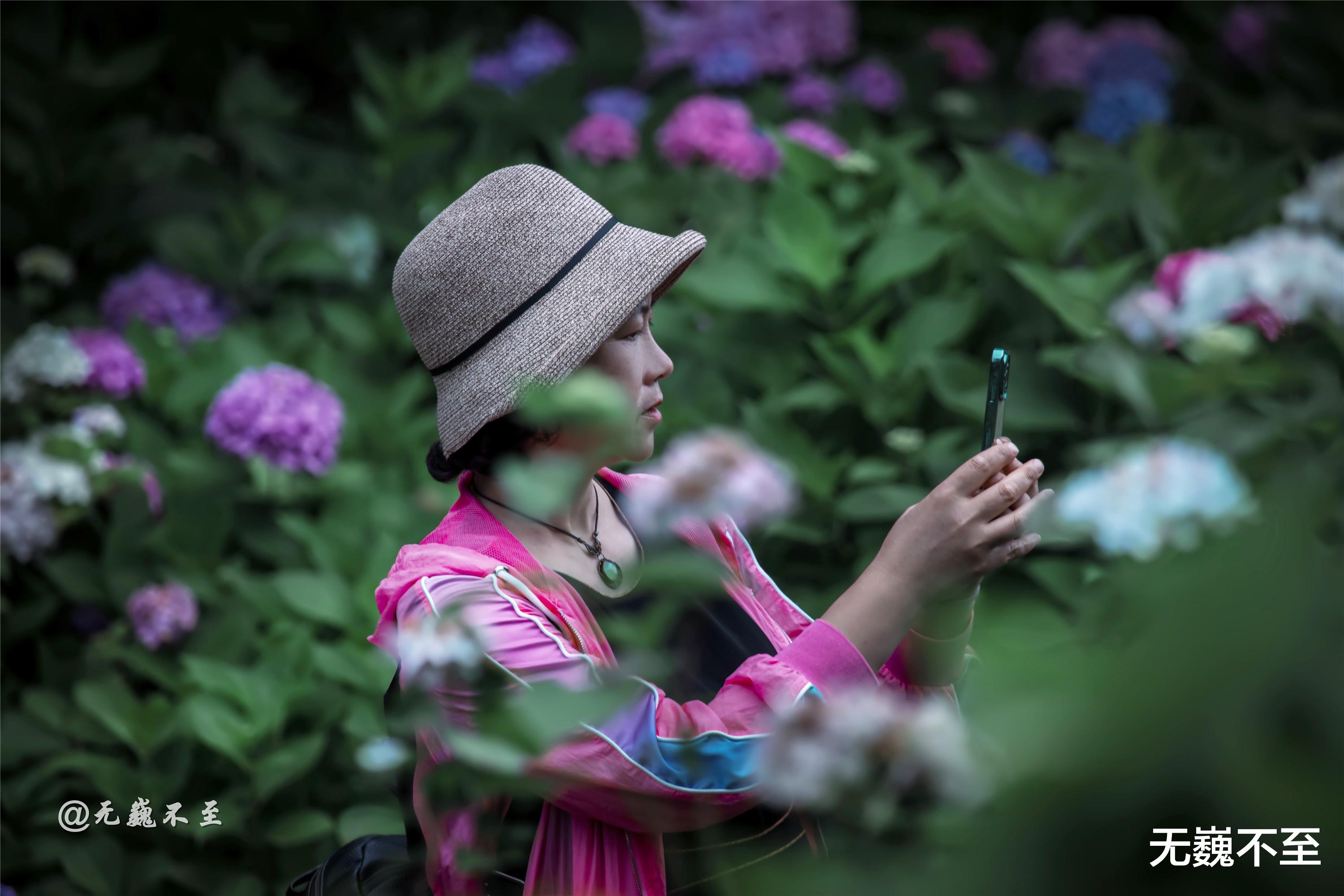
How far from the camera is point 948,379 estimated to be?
2.18m

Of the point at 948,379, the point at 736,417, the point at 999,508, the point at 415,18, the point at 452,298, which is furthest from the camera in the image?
the point at 415,18

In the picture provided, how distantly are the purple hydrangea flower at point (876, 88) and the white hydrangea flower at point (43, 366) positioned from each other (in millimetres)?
2235

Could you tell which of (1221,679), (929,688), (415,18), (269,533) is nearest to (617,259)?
(929,688)

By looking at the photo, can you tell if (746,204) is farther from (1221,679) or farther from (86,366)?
(1221,679)

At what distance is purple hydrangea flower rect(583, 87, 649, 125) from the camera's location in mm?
3416

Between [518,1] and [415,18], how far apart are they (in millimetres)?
381

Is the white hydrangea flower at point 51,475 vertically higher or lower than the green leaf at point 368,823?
higher

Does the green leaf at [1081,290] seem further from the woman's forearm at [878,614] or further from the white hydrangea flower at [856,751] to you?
the white hydrangea flower at [856,751]

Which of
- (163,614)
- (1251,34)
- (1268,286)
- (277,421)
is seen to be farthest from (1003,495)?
(1251,34)

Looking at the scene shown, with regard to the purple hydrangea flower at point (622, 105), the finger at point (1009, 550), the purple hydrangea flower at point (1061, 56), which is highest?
the purple hydrangea flower at point (1061, 56)

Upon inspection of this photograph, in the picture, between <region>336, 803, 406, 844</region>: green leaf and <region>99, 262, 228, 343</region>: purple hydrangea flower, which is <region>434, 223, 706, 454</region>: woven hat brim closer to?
<region>336, 803, 406, 844</region>: green leaf

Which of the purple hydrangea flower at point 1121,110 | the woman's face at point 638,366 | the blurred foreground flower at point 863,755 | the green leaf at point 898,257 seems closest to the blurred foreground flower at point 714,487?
the blurred foreground flower at point 863,755

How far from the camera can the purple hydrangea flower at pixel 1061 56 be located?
3.57 meters

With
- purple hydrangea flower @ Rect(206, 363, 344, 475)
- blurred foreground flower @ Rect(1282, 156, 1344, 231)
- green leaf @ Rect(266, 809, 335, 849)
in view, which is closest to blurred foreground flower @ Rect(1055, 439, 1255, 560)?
blurred foreground flower @ Rect(1282, 156, 1344, 231)
